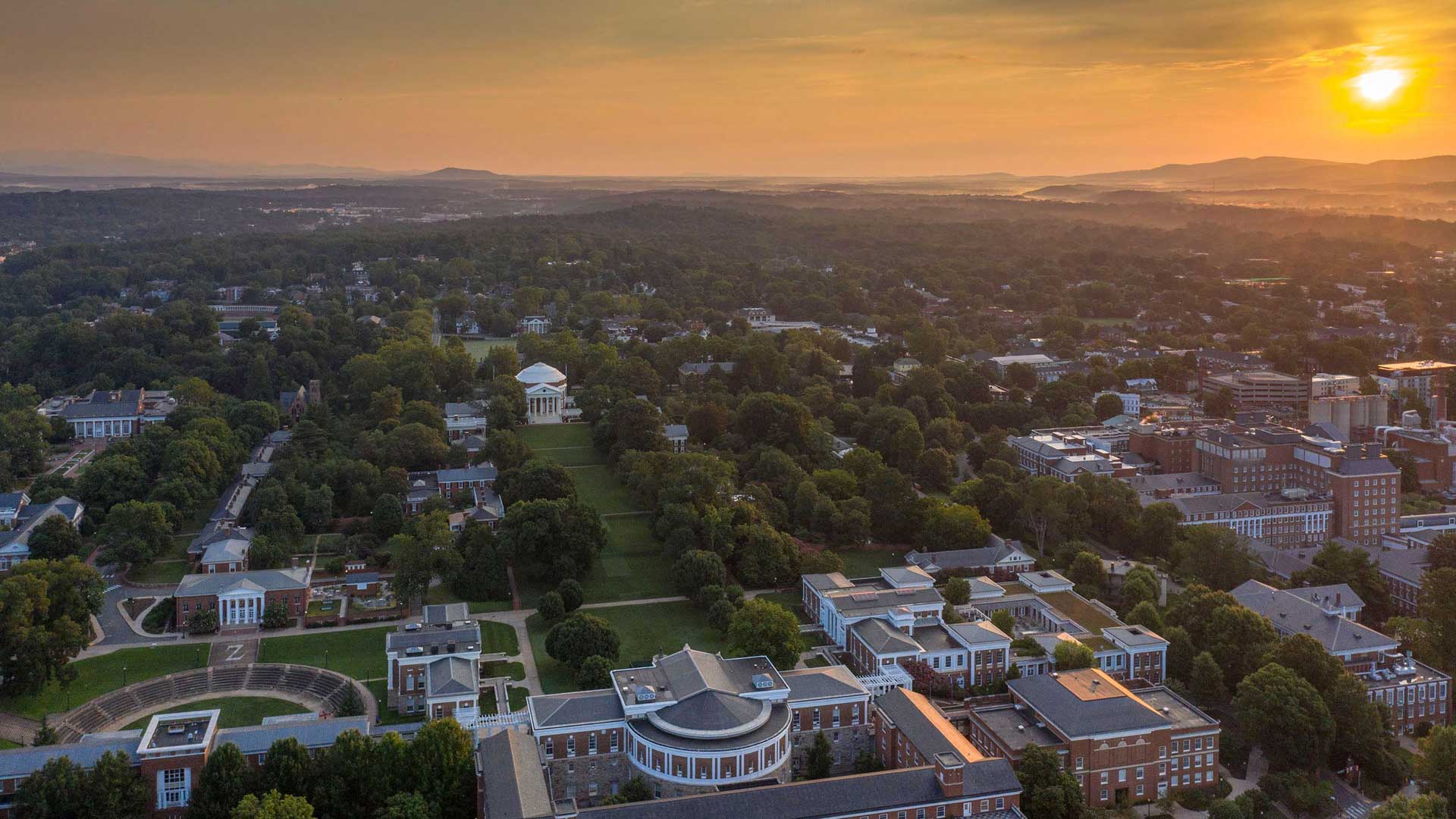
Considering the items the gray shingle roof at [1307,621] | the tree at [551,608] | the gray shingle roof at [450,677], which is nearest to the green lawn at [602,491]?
the tree at [551,608]

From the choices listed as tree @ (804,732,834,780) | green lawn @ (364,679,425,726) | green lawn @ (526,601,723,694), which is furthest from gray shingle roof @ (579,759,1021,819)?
green lawn @ (526,601,723,694)

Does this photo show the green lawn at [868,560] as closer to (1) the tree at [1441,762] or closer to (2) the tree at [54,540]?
(1) the tree at [1441,762]

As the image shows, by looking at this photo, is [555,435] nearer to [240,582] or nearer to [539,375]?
[539,375]

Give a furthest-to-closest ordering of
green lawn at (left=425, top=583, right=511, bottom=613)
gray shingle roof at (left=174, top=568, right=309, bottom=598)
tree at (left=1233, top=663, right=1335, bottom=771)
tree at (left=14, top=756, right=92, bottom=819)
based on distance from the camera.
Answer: green lawn at (left=425, top=583, right=511, bottom=613) → gray shingle roof at (left=174, top=568, right=309, bottom=598) → tree at (left=1233, top=663, right=1335, bottom=771) → tree at (left=14, top=756, right=92, bottom=819)

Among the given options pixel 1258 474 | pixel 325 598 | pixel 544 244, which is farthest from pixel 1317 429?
pixel 544 244

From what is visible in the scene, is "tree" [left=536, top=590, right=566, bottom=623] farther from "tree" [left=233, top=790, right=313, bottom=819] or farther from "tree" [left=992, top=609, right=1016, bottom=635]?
"tree" [left=992, top=609, right=1016, bottom=635]

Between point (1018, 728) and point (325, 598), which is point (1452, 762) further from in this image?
point (325, 598)
